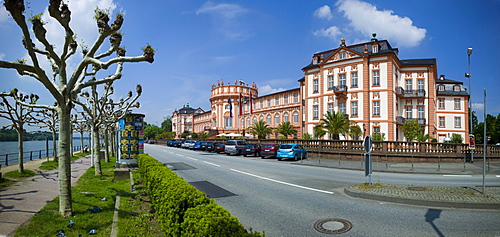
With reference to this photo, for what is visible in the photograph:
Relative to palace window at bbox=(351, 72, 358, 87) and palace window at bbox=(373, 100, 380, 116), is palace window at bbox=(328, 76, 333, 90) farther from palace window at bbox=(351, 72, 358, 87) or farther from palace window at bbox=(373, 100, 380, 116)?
palace window at bbox=(373, 100, 380, 116)

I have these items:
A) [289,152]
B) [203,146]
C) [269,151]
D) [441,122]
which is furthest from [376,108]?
[203,146]

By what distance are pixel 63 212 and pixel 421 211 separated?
9122 mm

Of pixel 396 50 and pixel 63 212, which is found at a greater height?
pixel 396 50

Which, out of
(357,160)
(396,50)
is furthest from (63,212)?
(396,50)

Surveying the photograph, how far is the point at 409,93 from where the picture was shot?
145 ft

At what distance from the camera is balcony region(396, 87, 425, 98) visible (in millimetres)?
43384

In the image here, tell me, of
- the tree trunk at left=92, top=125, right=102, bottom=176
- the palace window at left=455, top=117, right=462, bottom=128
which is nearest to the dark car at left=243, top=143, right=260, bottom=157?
the tree trunk at left=92, top=125, right=102, bottom=176

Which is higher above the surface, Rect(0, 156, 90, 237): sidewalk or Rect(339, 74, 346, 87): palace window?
Rect(339, 74, 346, 87): palace window

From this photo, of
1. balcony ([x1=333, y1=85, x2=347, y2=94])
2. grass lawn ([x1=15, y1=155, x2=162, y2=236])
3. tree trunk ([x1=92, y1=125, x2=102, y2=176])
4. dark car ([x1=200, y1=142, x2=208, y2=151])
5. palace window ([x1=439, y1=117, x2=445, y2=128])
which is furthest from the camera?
palace window ([x1=439, y1=117, x2=445, y2=128])

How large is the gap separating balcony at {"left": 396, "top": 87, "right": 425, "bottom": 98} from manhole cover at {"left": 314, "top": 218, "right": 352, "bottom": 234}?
41.3 metres

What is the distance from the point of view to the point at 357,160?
87.4ft

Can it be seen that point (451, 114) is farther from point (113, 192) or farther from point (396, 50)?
point (113, 192)

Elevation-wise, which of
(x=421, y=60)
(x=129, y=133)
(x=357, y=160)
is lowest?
(x=357, y=160)

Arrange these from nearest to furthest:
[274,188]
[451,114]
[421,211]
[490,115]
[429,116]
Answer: [421,211] → [274,188] → [429,116] → [451,114] → [490,115]
